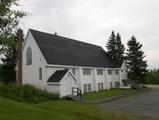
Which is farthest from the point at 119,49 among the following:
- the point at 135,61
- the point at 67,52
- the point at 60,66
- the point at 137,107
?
the point at 137,107

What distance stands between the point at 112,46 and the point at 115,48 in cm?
83

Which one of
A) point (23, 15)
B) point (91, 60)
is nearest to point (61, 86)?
point (91, 60)

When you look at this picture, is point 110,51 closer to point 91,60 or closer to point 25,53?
point 91,60

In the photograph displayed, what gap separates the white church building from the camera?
36.2 metres

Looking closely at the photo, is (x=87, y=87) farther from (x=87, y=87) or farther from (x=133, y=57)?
(x=133, y=57)

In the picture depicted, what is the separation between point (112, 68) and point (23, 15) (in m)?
40.4

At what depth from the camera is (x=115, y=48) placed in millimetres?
61438

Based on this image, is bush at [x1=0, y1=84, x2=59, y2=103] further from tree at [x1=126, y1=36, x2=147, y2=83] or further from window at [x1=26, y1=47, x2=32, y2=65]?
tree at [x1=126, y1=36, x2=147, y2=83]

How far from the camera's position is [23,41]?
1617 inches

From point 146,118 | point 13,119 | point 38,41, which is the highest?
point 38,41

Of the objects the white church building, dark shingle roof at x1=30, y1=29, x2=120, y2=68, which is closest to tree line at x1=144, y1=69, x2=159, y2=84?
dark shingle roof at x1=30, y1=29, x2=120, y2=68

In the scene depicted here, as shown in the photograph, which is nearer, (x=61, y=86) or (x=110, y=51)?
(x=61, y=86)

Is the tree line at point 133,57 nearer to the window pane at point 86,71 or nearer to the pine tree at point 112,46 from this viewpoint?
the pine tree at point 112,46

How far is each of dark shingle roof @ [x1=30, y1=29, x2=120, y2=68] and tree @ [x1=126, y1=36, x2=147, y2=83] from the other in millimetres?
4944
